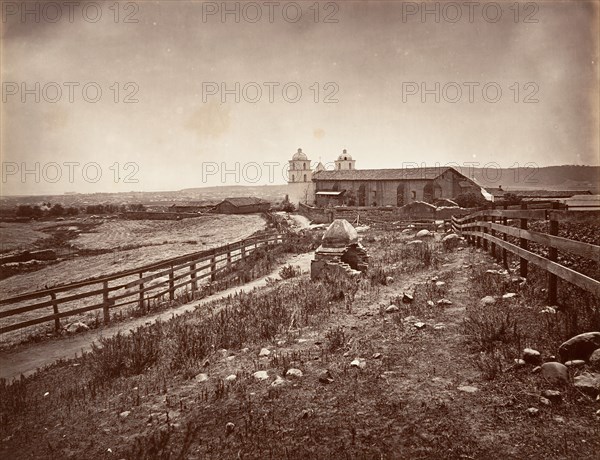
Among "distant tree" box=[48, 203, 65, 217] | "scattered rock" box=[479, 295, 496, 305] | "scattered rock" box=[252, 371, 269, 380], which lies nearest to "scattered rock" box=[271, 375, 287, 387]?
"scattered rock" box=[252, 371, 269, 380]

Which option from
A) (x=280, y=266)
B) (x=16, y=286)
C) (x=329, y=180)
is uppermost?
(x=329, y=180)

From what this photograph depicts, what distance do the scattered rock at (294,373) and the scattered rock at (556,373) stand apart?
2612 millimetres

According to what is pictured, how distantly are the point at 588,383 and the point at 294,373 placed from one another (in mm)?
2978

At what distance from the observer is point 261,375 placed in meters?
4.73

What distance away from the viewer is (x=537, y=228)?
35.1 ft

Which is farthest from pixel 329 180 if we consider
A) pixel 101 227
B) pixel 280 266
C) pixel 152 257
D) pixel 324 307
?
pixel 324 307

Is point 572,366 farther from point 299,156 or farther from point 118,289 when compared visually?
point 299,156

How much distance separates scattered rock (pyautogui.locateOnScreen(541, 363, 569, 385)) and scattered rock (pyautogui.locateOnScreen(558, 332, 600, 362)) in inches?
8.8

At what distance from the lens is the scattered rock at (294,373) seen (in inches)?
182

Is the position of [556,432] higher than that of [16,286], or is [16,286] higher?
[556,432]

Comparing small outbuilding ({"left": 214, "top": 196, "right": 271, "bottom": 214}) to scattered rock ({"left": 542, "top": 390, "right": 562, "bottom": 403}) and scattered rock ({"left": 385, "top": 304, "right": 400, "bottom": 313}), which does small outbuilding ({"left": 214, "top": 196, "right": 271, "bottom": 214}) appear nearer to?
scattered rock ({"left": 385, "top": 304, "right": 400, "bottom": 313})

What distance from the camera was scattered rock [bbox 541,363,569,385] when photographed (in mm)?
3524

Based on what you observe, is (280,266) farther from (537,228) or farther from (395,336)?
(395,336)

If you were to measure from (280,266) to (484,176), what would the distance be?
19404 centimetres
